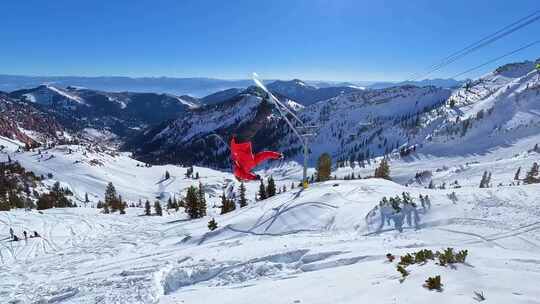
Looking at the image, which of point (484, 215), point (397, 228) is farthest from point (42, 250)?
point (484, 215)

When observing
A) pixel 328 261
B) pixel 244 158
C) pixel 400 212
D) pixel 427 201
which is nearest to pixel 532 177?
pixel 427 201

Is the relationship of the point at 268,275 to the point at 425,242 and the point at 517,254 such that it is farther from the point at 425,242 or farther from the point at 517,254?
the point at 517,254

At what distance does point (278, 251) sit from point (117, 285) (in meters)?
8.36

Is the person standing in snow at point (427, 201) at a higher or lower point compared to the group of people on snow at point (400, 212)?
higher

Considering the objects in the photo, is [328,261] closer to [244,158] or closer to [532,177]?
[244,158]

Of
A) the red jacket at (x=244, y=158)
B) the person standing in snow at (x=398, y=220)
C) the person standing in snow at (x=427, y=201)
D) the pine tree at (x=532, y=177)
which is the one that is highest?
the red jacket at (x=244, y=158)

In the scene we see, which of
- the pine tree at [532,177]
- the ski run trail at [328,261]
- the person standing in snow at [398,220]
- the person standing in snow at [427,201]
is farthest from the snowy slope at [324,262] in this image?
the pine tree at [532,177]

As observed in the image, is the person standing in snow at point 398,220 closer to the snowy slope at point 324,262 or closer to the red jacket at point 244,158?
the snowy slope at point 324,262

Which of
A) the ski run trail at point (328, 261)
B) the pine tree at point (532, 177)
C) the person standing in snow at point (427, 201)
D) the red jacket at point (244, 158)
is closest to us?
the ski run trail at point (328, 261)

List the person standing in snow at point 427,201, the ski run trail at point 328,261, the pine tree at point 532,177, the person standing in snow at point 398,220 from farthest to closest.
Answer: the pine tree at point 532,177, the person standing in snow at point 427,201, the person standing in snow at point 398,220, the ski run trail at point 328,261

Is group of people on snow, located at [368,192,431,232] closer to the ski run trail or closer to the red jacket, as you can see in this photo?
the ski run trail

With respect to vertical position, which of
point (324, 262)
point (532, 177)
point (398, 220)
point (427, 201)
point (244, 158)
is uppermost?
point (244, 158)

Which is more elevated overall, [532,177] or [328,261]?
[328,261]

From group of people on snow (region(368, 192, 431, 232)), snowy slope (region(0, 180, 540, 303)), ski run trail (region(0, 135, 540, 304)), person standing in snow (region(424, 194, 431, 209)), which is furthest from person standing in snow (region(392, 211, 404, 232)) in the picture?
person standing in snow (region(424, 194, 431, 209))
